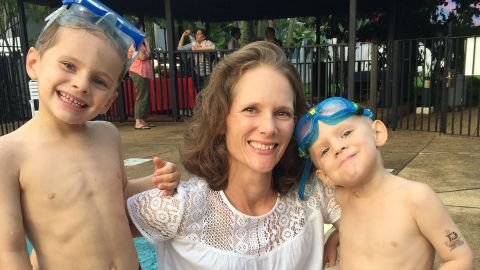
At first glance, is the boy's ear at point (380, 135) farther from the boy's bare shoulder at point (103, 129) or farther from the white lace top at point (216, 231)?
the boy's bare shoulder at point (103, 129)

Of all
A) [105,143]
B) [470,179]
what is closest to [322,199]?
[105,143]

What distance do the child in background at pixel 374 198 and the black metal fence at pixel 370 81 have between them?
6.27 m

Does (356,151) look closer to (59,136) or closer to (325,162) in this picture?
(325,162)

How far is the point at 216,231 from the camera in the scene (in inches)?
68.5

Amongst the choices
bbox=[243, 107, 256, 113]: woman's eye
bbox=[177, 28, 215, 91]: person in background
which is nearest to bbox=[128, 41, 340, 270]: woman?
bbox=[243, 107, 256, 113]: woman's eye

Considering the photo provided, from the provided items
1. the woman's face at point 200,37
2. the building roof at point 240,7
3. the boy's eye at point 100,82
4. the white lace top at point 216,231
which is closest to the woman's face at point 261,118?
the white lace top at point 216,231

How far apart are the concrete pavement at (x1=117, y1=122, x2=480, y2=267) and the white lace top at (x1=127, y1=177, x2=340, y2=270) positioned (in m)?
1.67

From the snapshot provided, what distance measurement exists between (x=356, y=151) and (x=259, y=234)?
499mm

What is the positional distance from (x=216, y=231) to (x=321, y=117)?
0.61 m

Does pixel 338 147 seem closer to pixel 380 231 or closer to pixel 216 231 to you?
pixel 380 231

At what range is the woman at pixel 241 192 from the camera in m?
1.68

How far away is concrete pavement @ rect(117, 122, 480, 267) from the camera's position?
3.79 m

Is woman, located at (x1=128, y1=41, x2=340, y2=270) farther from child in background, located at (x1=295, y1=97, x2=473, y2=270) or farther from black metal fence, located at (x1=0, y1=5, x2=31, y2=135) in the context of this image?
black metal fence, located at (x1=0, y1=5, x2=31, y2=135)

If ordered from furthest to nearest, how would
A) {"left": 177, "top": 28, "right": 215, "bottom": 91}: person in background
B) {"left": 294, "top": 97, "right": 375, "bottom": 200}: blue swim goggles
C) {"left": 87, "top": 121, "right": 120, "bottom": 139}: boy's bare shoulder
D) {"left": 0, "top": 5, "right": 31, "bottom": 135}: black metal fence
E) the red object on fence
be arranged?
the red object on fence < {"left": 177, "top": 28, "right": 215, "bottom": 91}: person in background < {"left": 0, "top": 5, "right": 31, "bottom": 135}: black metal fence < {"left": 87, "top": 121, "right": 120, "bottom": 139}: boy's bare shoulder < {"left": 294, "top": 97, "right": 375, "bottom": 200}: blue swim goggles
